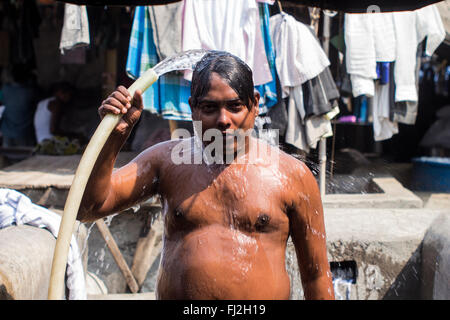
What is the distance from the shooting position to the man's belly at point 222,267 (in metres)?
2.02

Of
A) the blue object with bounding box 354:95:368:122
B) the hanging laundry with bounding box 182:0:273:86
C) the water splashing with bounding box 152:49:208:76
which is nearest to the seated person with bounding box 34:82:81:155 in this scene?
the hanging laundry with bounding box 182:0:273:86

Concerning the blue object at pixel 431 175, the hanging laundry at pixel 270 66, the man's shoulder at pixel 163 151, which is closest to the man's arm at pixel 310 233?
the man's shoulder at pixel 163 151

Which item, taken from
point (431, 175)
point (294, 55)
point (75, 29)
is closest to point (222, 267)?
point (294, 55)

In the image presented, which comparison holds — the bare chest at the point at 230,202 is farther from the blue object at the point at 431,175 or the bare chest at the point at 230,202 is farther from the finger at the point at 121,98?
the blue object at the point at 431,175

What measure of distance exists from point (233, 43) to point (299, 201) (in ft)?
8.75

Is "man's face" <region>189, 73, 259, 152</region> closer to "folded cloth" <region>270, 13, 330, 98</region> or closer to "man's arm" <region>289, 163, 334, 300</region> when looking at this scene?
"man's arm" <region>289, 163, 334, 300</region>

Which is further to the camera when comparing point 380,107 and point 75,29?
point 380,107

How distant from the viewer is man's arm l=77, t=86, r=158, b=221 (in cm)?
193

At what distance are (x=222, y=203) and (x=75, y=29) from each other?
3.25 meters

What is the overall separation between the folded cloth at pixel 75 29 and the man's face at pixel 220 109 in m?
3.04

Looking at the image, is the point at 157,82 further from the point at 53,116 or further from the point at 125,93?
the point at 53,116

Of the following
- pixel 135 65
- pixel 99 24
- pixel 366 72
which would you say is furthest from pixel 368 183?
pixel 99 24

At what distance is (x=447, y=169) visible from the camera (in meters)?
6.41

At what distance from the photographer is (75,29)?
4633 millimetres
